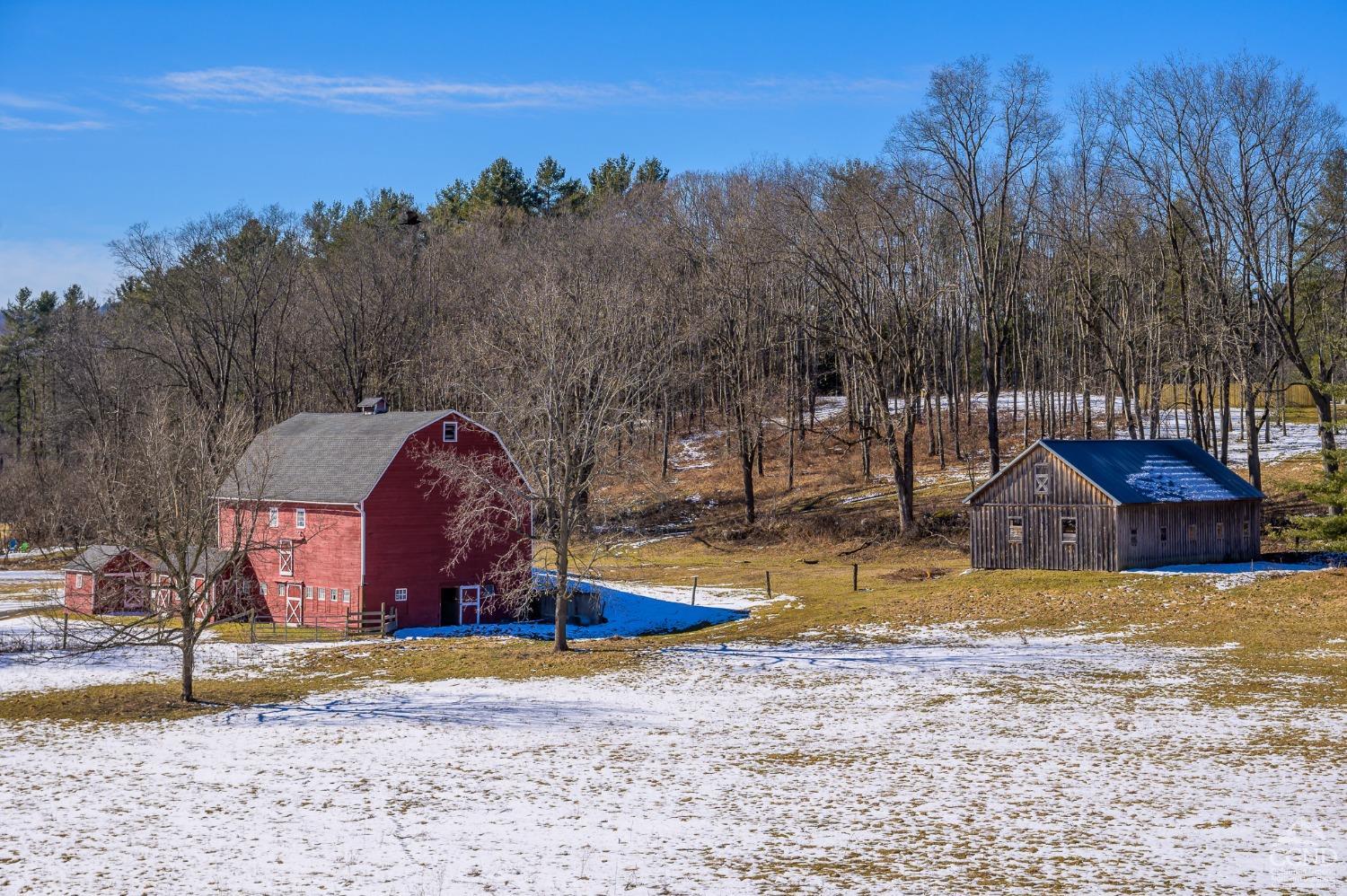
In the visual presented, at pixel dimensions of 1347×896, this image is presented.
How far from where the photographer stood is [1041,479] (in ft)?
157

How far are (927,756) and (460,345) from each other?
5454 centimetres

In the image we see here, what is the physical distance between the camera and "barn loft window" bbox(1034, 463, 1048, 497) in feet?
157

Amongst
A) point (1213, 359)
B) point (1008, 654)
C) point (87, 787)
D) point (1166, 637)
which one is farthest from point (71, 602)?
point (1213, 359)

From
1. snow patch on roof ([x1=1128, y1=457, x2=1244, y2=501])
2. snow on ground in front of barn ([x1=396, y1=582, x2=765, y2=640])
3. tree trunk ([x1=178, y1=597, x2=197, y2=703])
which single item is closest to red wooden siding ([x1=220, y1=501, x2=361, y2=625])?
snow on ground in front of barn ([x1=396, y1=582, x2=765, y2=640])

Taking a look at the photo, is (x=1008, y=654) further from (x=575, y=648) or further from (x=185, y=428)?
(x=185, y=428)

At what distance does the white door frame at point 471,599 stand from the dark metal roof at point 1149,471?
19905 millimetres

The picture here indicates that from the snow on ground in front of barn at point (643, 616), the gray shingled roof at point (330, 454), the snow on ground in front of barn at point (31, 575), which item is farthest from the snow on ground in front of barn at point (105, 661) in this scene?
the snow on ground in front of barn at point (31, 575)

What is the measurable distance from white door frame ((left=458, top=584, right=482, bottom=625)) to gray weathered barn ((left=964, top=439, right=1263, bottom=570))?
65.0 feet

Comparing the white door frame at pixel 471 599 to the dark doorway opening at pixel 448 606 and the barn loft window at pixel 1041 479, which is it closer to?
the dark doorway opening at pixel 448 606

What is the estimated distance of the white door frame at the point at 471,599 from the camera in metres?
47.8

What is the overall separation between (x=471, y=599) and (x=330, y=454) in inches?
319

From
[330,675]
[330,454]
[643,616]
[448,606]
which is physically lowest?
[330,675]

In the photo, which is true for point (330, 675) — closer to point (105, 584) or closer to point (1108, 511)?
point (105, 584)

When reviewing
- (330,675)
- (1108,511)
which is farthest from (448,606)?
(1108,511)
